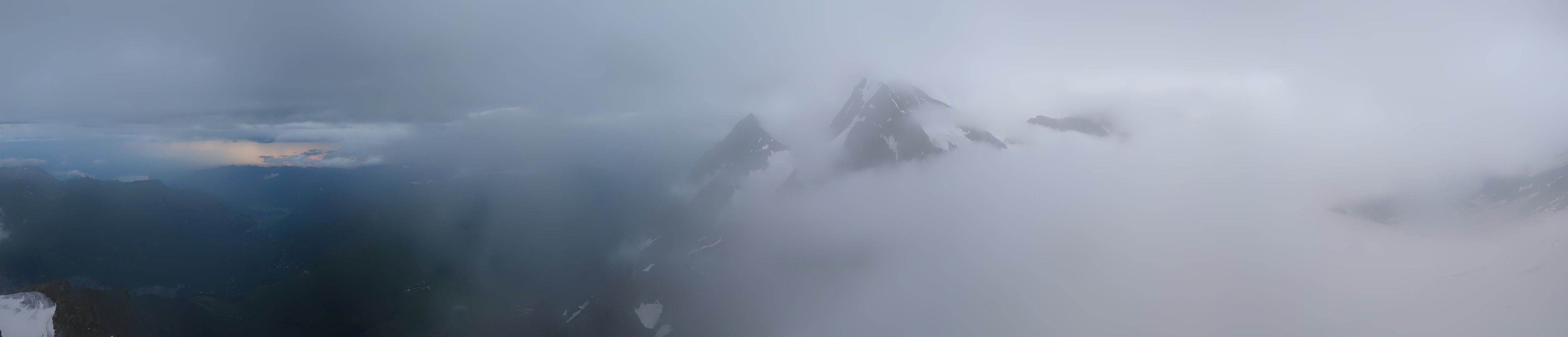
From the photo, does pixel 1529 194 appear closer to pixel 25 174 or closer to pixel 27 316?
pixel 27 316

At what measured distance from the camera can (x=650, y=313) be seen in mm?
110875

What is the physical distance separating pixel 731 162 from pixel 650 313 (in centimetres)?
5699

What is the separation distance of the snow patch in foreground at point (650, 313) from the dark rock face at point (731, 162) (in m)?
34.7

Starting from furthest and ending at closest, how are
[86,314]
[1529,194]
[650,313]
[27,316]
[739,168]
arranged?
[739,168] < [650,313] < [1529,194] < [86,314] < [27,316]

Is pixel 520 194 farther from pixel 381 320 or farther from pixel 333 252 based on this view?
pixel 381 320

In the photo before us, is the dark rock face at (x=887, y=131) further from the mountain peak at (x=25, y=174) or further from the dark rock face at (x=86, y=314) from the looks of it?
the mountain peak at (x=25, y=174)

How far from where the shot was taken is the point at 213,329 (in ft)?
259

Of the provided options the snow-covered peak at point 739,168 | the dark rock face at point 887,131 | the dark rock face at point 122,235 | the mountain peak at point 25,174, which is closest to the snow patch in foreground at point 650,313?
the snow-covered peak at point 739,168

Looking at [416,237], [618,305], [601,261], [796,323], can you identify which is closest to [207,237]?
[416,237]

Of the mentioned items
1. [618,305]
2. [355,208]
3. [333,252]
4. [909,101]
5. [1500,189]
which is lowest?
[618,305]

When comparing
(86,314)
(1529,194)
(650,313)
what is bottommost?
(650,313)

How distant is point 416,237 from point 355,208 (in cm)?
3173

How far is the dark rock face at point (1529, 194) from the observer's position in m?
72.5

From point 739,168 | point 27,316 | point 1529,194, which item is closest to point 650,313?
point 739,168
